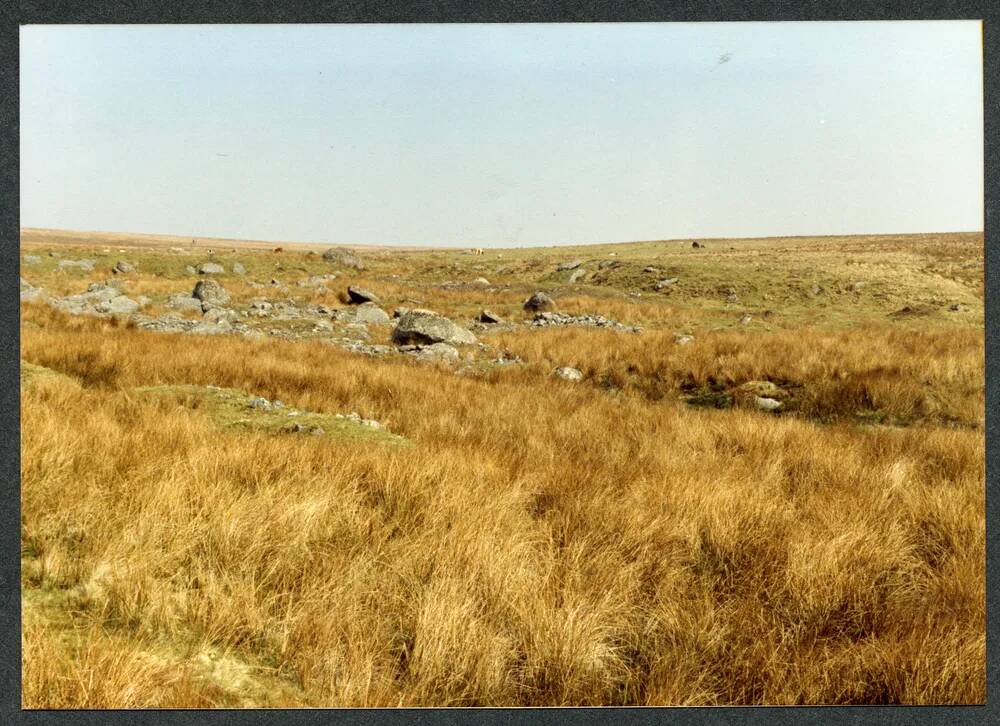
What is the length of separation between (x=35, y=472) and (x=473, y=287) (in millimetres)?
33265

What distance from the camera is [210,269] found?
34.3 meters

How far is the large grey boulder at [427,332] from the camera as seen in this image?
50.3ft

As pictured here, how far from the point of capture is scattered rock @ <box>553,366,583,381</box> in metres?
11.7

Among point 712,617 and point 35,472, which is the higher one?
point 35,472

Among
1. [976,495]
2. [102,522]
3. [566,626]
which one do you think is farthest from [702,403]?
[102,522]

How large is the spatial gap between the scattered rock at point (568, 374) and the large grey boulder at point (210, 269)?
28.9 meters

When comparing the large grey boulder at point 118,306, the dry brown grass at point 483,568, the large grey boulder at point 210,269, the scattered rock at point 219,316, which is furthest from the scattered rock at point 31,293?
the dry brown grass at point 483,568

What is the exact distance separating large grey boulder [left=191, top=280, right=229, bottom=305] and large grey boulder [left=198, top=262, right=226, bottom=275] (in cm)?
1225

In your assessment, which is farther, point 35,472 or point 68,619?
point 35,472

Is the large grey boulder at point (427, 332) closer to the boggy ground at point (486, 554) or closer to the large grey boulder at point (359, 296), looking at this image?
the boggy ground at point (486, 554)

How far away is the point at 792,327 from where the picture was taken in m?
17.8

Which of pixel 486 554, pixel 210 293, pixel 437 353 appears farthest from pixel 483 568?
pixel 210 293

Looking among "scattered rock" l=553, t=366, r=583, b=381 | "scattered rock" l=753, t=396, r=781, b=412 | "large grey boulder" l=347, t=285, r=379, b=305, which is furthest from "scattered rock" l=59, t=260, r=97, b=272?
"scattered rock" l=753, t=396, r=781, b=412

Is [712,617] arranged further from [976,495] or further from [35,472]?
[35,472]
